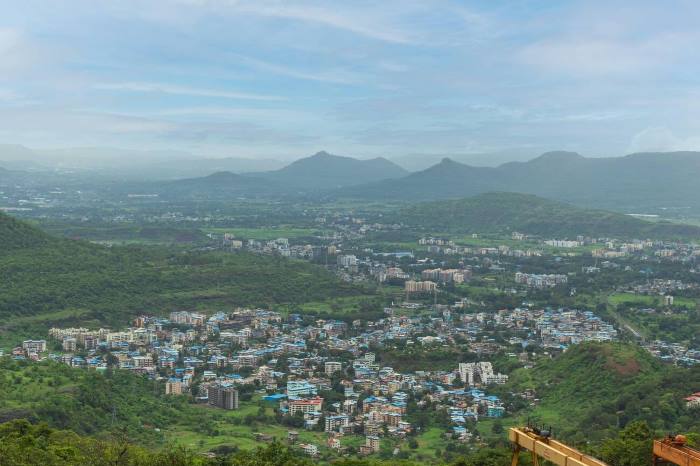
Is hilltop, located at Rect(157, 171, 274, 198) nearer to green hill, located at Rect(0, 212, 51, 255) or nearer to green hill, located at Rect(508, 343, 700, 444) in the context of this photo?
green hill, located at Rect(0, 212, 51, 255)

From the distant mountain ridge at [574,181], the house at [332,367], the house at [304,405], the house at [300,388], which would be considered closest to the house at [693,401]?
the house at [304,405]

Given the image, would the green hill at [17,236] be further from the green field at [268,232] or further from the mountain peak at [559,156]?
the mountain peak at [559,156]

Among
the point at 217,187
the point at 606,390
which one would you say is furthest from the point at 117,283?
the point at 217,187

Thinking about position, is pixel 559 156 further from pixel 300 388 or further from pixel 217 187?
pixel 300 388

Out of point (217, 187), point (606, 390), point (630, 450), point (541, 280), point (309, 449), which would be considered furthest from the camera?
point (217, 187)

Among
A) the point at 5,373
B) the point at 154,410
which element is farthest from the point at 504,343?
the point at 5,373

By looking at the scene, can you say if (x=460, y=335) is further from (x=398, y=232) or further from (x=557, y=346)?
(x=398, y=232)
